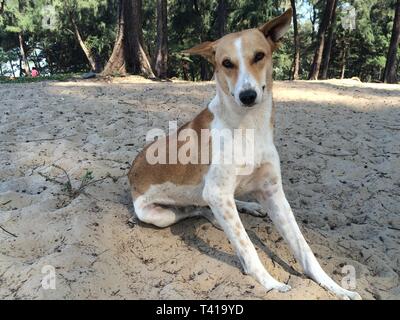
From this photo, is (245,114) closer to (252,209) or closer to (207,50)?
(207,50)

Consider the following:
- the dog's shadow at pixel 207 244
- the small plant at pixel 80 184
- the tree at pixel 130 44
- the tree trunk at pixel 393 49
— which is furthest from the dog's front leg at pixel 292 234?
the tree trunk at pixel 393 49

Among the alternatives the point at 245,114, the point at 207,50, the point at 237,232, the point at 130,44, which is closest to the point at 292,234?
the point at 237,232

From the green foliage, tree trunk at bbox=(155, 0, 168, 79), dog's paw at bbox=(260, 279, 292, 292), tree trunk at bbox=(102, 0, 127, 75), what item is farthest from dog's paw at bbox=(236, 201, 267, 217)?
the green foliage

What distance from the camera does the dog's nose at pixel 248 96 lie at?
115 inches

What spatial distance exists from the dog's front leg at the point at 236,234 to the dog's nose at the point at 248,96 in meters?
0.65

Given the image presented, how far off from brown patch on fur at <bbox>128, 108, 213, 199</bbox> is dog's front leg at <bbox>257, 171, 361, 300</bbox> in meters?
0.55

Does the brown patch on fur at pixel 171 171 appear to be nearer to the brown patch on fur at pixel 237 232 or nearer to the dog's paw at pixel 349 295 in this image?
the brown patch on fur at pixel 237 232

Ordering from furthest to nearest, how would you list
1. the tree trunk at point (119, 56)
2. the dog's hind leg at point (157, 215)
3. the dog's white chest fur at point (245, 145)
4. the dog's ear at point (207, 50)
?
the tree trunk at point (119, 56) < the dog's hind leg at point (157, 215) < the dog's ear at point (207, 50) < the dog's white chest fur at point (245, 145)

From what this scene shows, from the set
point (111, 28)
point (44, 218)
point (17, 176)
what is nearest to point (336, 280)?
point (44, 218)

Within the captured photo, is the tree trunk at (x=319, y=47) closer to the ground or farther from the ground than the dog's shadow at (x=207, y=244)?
farther from the ground

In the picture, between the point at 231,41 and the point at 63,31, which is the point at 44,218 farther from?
the point at 63,31

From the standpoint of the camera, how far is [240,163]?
324 cm

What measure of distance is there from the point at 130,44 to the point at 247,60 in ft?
33.4
